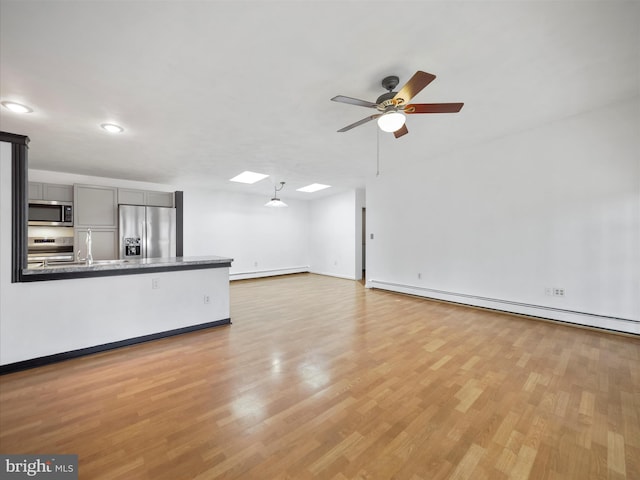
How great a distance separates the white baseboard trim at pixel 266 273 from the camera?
725cm

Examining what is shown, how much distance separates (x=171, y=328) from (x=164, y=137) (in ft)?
8.48

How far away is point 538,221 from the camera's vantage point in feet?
12.1

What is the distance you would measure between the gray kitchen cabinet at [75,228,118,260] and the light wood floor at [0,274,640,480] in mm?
3314

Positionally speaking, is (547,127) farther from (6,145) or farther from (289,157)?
(6,145)

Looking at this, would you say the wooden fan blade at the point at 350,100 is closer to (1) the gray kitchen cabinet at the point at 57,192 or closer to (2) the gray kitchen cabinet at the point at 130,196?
(2) the gray kitchen cabinet at the point at 130,196

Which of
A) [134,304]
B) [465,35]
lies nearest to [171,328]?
[134,304]

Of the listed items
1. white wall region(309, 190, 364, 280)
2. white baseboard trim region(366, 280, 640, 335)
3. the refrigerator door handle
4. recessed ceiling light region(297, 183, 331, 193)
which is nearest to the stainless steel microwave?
the refrigerator door handle

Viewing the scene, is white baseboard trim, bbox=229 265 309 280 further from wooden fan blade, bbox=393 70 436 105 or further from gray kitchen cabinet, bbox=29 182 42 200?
wooden fan blade, bbox=393 70 436 105

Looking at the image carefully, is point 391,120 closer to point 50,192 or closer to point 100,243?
point 100,243

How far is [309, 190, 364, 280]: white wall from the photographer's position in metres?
7.30

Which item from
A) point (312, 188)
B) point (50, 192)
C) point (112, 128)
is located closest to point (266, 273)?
point (312, 188)

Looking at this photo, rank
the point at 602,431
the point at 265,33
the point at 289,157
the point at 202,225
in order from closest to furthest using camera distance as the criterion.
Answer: the point at 602,431 → the point at 265,33 → the point at 289,157 → the point at 202,225

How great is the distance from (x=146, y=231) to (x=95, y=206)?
3.16 ft

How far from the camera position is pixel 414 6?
1.63m
